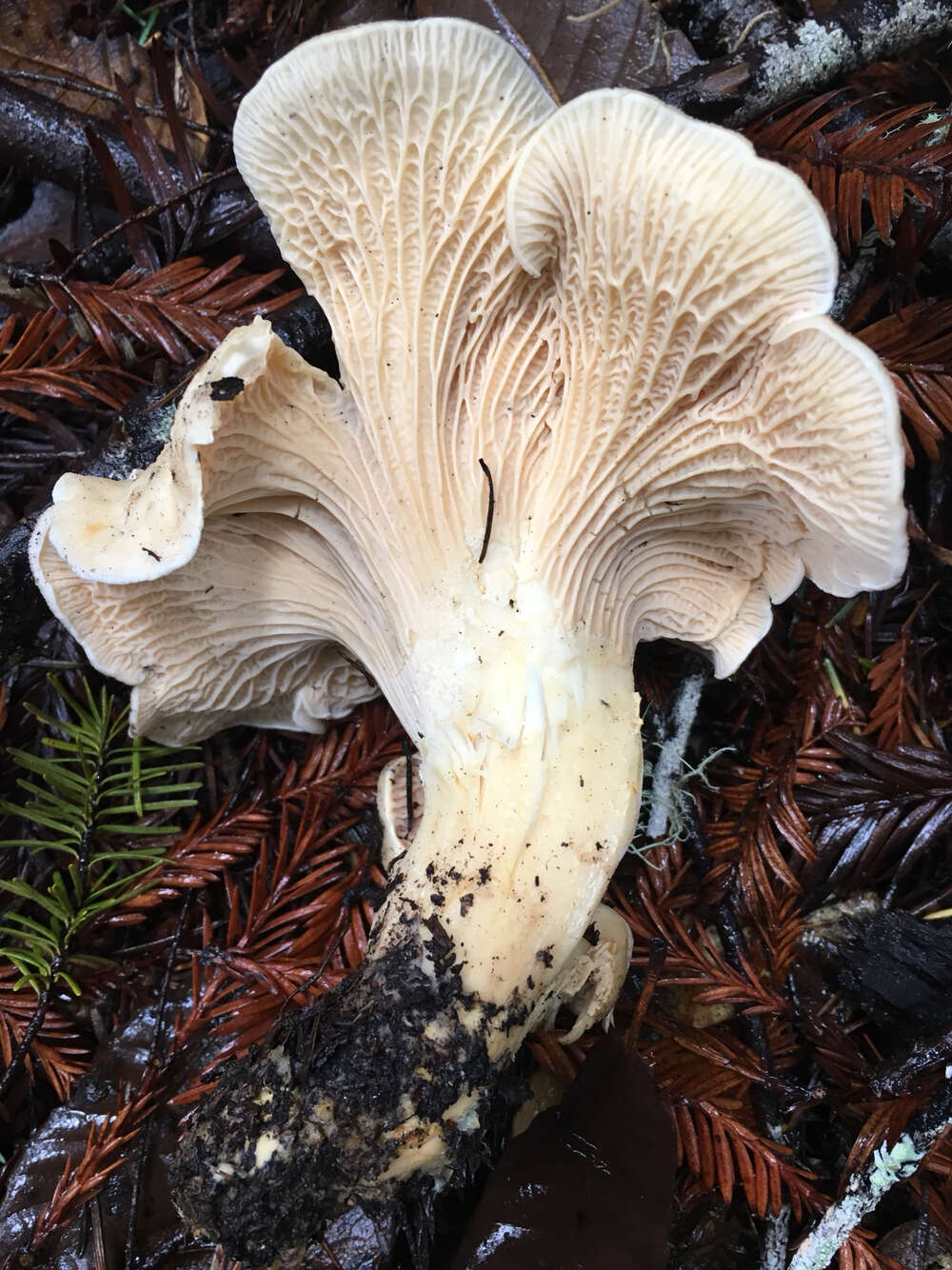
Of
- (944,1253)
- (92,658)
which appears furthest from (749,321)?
(944,1253)

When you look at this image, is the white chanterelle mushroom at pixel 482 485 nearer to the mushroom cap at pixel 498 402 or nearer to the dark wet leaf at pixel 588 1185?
the mushroom cap at pixel 498 402

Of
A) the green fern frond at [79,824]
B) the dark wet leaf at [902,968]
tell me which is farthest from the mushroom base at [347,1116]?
the dark wet leaf at [902,968]

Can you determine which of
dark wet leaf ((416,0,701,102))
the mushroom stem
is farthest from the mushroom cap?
dark wet leaf ((416,0,701,102))

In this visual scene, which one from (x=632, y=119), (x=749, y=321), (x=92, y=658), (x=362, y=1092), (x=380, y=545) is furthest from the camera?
(x=92, y=658)

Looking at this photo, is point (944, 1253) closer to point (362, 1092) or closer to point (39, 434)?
point (362, 1092)

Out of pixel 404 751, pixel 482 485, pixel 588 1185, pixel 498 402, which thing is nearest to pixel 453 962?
pixel 588 1185

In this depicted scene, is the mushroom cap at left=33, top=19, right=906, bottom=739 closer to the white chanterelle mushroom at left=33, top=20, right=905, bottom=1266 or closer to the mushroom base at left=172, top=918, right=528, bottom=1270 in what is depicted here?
the white chanterelle mushroom at left=33, top=20, right=905, bottom=1266

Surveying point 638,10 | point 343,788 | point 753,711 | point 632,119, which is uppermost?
point 638,10
